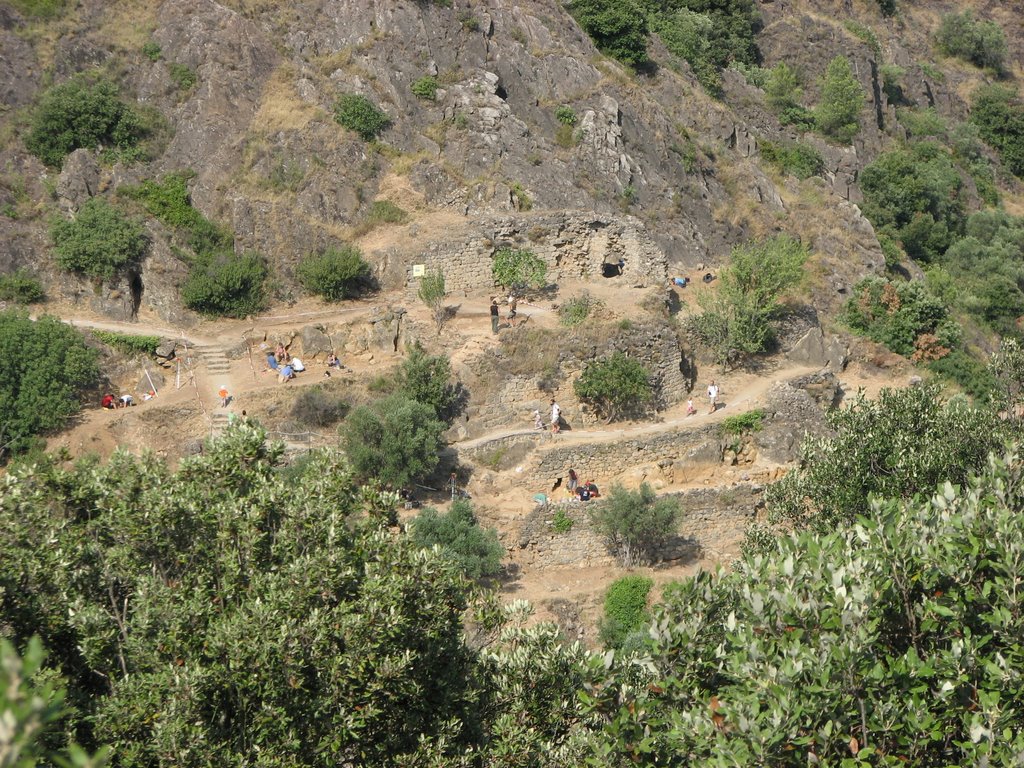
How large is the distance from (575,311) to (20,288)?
17.8 m

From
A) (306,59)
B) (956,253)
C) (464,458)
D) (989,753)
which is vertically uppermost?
(989,753)

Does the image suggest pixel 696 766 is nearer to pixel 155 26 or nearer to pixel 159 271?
pixel 159 271

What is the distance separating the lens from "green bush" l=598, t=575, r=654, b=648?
80.0 ft

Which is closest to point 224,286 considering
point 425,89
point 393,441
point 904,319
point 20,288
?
point 20,288

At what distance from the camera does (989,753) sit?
909cm

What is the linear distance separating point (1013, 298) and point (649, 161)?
1694 cm

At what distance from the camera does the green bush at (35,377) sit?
2739 cm

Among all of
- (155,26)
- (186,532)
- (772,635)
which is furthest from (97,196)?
(772,635)

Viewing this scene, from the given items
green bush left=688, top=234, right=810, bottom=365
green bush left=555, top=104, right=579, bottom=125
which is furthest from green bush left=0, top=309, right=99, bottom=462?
green bush left=555, top=104, right=579, bottom=125

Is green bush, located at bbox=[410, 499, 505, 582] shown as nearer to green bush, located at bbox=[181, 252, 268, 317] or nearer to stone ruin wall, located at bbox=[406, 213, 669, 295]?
stone ruin wall, located at bbox=[406, 213, 669, 295]

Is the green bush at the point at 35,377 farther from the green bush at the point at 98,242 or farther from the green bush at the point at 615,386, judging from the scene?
the green bush at the point at 615,386

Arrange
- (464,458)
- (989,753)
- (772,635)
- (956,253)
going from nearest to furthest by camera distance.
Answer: (989,753) → (772,635) → (464,458) → (956,253)

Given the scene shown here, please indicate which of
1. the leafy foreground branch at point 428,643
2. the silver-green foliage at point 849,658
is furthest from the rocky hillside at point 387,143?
the silver-green foliage at point 849,658

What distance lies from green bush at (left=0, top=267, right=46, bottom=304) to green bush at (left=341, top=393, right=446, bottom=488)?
494 inches
